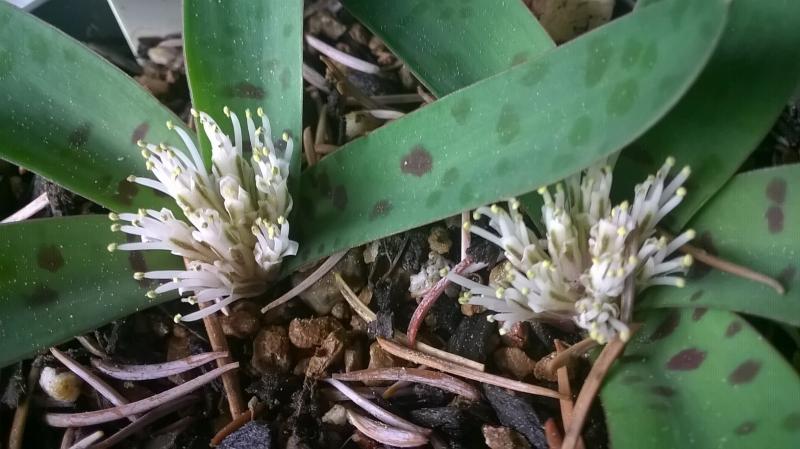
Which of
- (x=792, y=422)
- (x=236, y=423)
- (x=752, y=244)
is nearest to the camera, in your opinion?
(x=792, y=422)

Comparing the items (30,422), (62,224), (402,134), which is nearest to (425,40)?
(402,134)

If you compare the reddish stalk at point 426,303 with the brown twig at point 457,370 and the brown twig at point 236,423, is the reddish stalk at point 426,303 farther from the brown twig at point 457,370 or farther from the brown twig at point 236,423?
the brown twig at point 236,423

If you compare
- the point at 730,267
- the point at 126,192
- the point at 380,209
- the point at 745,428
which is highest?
the point at 126,192

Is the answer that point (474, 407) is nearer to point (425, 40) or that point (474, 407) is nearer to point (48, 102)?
point (425, 40)

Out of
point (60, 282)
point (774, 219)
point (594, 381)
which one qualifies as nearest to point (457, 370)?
point (594, 381)

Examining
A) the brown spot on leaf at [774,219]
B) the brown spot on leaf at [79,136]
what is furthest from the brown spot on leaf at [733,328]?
the brown spot on leaf at [79,136]

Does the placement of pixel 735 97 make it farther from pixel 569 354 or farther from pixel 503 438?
pixel 503 438

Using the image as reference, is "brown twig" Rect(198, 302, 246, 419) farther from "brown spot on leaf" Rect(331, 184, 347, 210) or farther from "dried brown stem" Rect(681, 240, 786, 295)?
"dried brown stem" Rect(681, 240, 786, 295)
